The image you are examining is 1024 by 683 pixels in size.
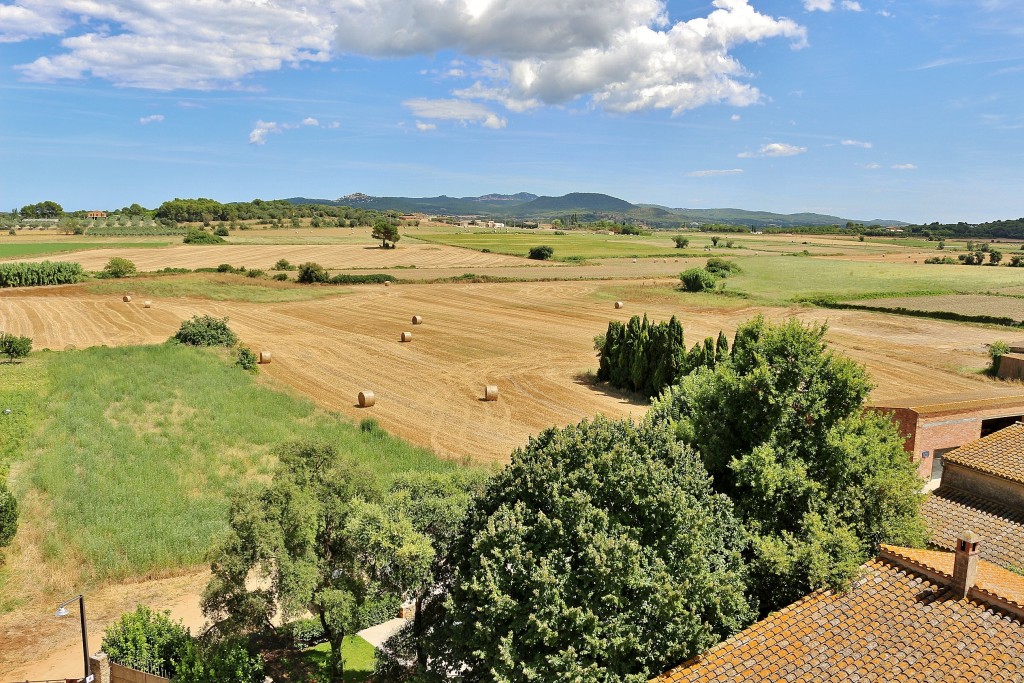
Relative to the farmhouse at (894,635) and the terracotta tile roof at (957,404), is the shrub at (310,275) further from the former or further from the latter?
the farmhouse at (894,635)

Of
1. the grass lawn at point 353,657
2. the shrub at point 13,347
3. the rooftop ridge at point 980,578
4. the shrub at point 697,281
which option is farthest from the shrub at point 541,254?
the rooftop ridge at point 980,578

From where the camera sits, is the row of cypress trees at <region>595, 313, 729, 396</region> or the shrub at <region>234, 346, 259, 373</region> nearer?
the row of cypress trees at <region>595, 313, 729, 396</region>

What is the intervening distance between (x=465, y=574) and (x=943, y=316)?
209 ft

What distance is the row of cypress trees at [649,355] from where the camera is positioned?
35.8m

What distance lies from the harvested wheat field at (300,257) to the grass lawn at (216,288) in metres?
14.1

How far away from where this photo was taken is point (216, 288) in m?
71.2

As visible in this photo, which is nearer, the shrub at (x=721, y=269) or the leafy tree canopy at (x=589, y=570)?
the leafy tree canopy at (x=589, y=570)

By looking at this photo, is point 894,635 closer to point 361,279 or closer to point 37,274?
point 361,279

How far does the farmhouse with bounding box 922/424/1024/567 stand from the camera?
18391 millimetres

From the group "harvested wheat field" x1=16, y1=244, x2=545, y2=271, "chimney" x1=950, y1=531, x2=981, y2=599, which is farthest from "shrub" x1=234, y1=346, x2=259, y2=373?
"harvested wheat field" x1=16, y1=244, x2=545, y2=271

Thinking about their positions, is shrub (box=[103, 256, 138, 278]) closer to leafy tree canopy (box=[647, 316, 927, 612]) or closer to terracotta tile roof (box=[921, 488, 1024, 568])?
leafy tree canopy (box=[647, 316, 927, 612])

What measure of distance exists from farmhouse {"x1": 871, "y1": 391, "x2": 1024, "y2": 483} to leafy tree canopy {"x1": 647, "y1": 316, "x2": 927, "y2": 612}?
20.0 feet

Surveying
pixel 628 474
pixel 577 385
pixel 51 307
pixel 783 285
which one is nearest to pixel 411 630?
pixel 628 474

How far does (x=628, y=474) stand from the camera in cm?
1345
